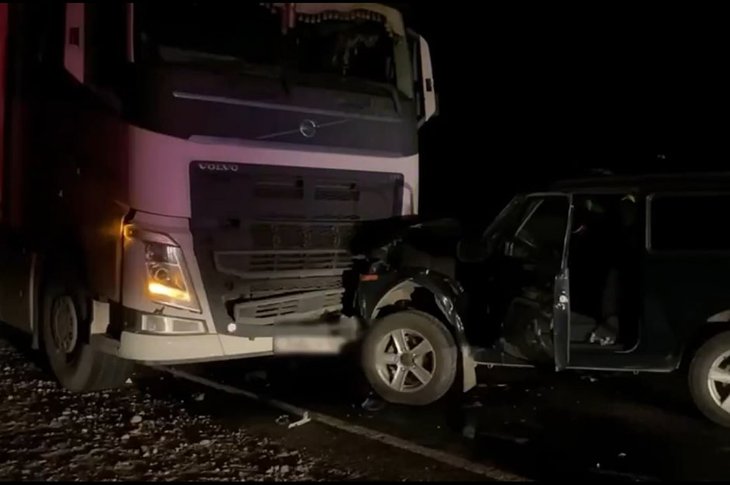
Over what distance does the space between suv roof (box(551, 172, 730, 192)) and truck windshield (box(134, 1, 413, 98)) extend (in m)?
2.01

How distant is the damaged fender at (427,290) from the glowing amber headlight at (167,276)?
145cm

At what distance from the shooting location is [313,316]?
7.69 meters

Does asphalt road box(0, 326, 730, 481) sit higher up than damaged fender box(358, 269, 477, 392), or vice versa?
damaged fender box(358, 269, 477, 392)

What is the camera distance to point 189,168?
6973 millimetres

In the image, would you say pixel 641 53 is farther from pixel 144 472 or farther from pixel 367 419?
pixel 144 472

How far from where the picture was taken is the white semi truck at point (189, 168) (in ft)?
22.5

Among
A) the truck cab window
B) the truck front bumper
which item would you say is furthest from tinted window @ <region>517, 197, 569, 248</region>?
the truck cab window

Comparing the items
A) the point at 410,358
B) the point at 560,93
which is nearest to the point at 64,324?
the point at 410,358

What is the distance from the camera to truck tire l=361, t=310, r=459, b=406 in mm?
7262

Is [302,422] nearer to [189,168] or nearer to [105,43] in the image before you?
[189,168]

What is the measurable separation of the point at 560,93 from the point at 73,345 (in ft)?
49.4

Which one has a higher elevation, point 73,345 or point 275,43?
point 275,43

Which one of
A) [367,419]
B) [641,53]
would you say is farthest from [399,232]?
[641,53]

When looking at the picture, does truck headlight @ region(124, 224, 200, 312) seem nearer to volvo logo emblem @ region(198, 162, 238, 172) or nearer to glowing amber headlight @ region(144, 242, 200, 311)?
glowing amber headlight @ region(144, 242, 200, 311)
